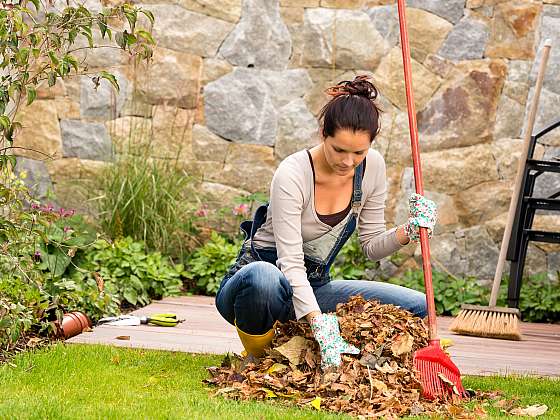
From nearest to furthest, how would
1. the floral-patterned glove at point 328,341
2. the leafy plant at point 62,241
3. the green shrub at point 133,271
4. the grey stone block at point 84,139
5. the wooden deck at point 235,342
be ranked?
the floral-patterned glove at point 328,341, the wooden deck at point 235,342, the leafy plant at point 62,241, the green shrub at point 133,271, the grey stone block at point 84,139

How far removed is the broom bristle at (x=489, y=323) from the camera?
4930 millimetres

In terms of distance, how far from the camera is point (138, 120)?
6.35m

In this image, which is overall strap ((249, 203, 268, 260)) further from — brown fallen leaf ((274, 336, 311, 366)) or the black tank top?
brown fallen leaf ((274, 336, 311, 366))

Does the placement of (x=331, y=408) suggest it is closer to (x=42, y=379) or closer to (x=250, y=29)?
(x=42, y=379)

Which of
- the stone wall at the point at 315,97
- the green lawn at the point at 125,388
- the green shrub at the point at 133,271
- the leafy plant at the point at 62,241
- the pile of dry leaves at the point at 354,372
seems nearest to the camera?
the green lawn at the point at 125,388

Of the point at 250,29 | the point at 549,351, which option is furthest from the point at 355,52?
the point at 549,351

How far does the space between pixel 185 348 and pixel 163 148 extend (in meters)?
2.50

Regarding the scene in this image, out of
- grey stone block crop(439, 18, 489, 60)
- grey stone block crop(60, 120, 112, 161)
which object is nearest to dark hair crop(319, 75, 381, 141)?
grey stone block crop(439, 18, 489, 60)

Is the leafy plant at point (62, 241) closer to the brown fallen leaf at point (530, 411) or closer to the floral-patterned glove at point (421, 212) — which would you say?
the floral-patterned glove at point (421, 212)

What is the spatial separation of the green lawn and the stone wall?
2654 millimetres

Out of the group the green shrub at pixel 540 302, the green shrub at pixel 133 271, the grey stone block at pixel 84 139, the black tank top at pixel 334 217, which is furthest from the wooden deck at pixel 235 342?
the grey stone block at pixel 84 139

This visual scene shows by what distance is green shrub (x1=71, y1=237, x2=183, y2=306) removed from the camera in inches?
209

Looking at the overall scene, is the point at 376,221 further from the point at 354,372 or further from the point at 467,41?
the point at 467,41

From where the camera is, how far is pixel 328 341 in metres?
3.08
